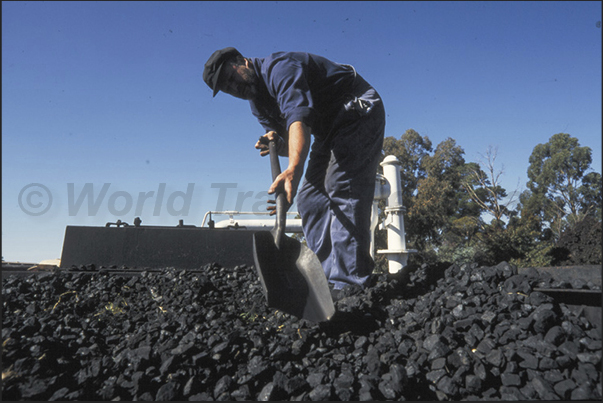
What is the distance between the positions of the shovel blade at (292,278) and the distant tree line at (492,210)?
6.05m

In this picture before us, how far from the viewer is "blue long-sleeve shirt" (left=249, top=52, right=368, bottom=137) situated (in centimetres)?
191

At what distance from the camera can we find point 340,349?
1.47 metres

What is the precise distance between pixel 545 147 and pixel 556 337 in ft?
115

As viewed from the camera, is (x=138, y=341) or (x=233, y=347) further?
(x=138, y=341)

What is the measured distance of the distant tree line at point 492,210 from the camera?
7694 millimetres

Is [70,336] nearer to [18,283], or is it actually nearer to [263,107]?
[18,283]

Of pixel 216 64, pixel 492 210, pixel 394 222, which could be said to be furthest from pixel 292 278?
pixel 492 210

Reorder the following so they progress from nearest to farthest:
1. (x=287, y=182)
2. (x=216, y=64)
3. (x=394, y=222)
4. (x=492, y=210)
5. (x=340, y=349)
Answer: (x=340, y=349) → (x=287, y=182) → (x=216, y=64) → (x=394, y=222) → (x=492, y=210)

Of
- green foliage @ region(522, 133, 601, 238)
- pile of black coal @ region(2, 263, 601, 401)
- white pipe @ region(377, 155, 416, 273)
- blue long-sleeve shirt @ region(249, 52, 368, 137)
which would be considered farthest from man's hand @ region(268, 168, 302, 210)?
green foliage @ region(522, 133, 601, 238)

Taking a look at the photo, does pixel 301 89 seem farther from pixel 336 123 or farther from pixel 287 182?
pixel 287 182

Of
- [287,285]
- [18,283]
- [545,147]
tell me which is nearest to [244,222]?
[18,283]

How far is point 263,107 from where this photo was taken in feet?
7.86

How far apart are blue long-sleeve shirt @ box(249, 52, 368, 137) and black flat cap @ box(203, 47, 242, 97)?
0.17 meters

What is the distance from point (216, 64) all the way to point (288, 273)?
1.30 metres
